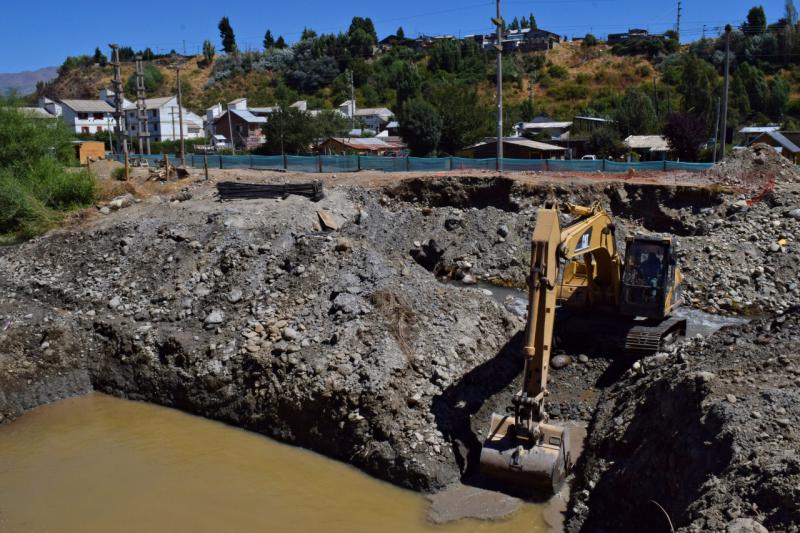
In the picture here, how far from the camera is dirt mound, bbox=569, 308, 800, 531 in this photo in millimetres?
7391

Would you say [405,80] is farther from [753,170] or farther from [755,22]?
[753,170]

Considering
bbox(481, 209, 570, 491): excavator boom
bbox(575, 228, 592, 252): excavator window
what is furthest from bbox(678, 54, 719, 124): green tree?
bbox(481, 209, 570, 491): excavator boom

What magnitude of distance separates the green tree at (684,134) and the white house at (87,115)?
5522cm

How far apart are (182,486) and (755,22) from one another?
8535 centimetres

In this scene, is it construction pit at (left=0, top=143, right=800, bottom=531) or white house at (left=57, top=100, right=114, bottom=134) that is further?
white house at (left=57, top=100, right=114, bottom=134)

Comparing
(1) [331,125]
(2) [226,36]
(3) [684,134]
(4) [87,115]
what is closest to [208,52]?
(2) [226,36]

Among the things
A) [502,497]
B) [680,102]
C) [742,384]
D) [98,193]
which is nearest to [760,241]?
[742,384]

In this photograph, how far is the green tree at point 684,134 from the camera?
38281 mm

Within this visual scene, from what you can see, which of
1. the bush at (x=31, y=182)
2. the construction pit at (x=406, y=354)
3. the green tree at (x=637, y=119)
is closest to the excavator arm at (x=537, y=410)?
the construction pit at (x=406, y=354)

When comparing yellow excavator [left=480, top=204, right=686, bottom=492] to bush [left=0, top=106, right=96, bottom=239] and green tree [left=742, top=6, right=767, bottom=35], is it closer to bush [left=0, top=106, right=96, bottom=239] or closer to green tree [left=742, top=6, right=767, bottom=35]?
bush [left=0, top=106, right=96, bottom=239]

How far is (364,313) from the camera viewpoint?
13.1 meters

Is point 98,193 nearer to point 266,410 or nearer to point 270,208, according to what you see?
point 270,208

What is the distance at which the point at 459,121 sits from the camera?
43.6 m

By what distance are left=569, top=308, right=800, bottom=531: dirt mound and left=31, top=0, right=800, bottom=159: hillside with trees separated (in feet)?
99.3
